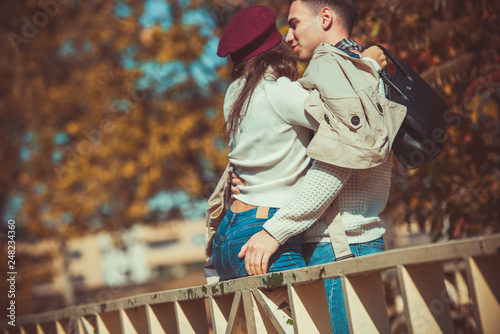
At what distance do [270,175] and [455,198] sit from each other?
2445mm

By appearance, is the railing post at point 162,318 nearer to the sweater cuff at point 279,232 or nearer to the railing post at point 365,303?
the sweater cuff at point 279,232

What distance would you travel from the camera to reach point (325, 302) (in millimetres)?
1896

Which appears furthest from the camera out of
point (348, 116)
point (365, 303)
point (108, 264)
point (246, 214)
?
point (108, 264)

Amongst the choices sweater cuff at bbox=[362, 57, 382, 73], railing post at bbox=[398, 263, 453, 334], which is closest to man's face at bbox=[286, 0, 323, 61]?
sweater cuff at bbox=[362, 57, 382, 73]

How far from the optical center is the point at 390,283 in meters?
5.67

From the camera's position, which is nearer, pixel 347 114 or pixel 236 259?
pixel 347 114

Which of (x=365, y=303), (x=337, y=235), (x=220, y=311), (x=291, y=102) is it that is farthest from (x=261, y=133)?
(x=365, y=303)

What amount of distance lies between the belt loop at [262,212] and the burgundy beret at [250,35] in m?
0.65

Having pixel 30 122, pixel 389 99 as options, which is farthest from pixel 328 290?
pixel 30 122

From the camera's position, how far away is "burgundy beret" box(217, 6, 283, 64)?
234 cm

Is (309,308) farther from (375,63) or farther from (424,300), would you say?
(375,63)

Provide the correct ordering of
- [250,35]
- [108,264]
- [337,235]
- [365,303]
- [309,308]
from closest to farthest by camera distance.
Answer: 1. [365,303]
2. [309,308]
3. [337,235]
4. [250,35]
5. [108,264]

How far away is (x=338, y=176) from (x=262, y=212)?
33 cm

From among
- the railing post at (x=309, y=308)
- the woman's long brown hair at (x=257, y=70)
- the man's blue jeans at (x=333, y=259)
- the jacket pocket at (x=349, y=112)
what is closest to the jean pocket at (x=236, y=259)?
the man's blue jeans at (x=333, y=259)
